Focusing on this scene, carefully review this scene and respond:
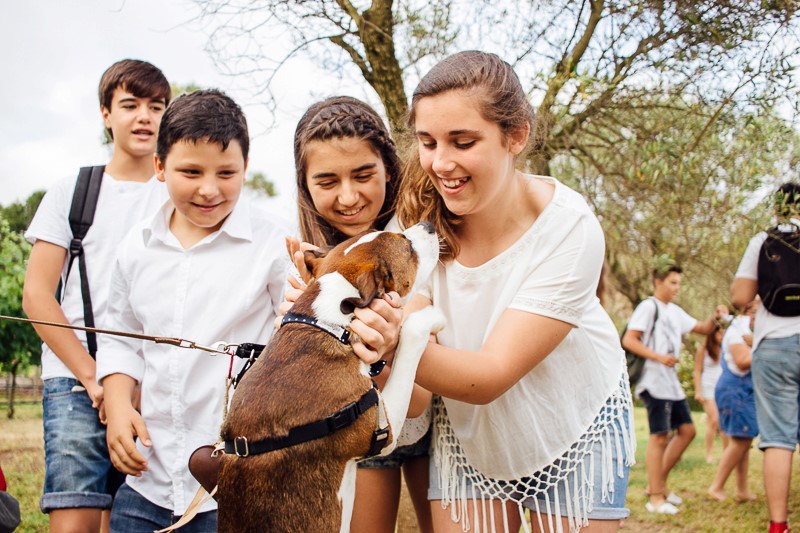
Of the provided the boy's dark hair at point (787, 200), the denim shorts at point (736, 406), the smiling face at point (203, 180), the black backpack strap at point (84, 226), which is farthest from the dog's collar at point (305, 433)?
the denim shorts at point (736, 406)

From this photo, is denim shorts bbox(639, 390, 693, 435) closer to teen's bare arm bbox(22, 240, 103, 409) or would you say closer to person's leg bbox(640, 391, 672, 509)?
person's leg bbox(640, 391, 672, 509)

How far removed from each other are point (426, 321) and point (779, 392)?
495 centimetres

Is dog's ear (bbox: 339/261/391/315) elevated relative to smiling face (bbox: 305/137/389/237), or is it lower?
lower

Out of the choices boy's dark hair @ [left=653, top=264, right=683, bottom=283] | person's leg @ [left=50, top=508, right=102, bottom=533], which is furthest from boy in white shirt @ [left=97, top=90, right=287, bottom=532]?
boy's dark hair @ [left=653, top=264, right=683, bottom=283]

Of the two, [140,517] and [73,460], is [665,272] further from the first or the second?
[73,460]

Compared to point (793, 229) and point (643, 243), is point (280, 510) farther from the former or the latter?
point (643, 243)

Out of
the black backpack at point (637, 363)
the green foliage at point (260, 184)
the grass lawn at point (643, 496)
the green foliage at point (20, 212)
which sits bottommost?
the grass lawn at point (643, 496)

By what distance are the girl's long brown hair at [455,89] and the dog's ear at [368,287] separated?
0.47 m

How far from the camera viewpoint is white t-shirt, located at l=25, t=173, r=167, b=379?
3.99 meters

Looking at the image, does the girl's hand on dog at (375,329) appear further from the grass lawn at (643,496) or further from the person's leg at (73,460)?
the grass lawn at (643,496)

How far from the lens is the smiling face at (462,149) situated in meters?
2.88

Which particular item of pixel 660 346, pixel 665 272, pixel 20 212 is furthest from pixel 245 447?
pixel 20 212

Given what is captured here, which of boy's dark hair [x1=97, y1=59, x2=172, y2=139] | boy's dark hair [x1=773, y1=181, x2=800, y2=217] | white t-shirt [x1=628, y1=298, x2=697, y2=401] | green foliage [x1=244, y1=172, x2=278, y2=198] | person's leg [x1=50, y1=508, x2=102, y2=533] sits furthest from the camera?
green foliage [x1=244, y1=172, x2=278, y2=198]

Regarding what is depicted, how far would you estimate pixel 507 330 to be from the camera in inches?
113
